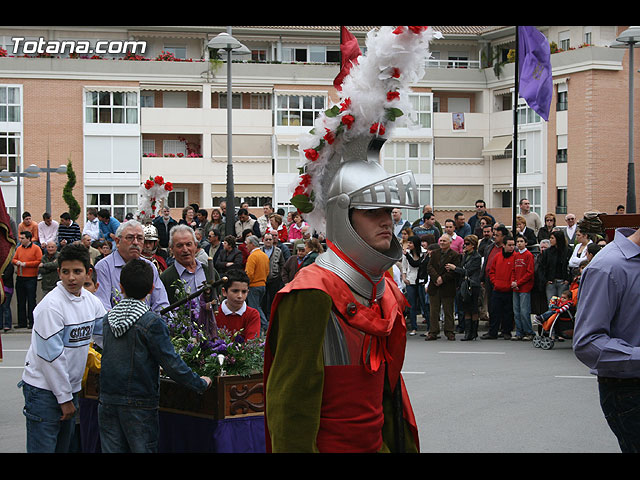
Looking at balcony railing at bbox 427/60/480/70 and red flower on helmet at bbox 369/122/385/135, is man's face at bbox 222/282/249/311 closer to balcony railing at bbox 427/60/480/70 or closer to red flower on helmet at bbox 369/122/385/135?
red flower on helmet at bbox 369/122/385/135

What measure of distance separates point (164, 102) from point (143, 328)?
148ft

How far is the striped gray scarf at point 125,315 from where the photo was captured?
5.13m

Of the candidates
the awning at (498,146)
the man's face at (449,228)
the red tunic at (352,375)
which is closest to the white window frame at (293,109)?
the awning at (498,146)

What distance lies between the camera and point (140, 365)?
16.8 feet

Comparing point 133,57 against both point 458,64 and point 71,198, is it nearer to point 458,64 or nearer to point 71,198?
point 71,198

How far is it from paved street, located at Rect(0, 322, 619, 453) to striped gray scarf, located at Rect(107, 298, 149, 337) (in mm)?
3185

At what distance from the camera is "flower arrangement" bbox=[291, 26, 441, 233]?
3.72 m

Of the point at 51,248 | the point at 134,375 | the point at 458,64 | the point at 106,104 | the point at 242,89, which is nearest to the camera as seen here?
the point at 134,375

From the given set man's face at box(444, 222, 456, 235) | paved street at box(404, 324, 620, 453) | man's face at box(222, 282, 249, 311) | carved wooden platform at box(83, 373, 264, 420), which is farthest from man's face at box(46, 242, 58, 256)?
carved wooden platform at box(83, 373, 264, 420)

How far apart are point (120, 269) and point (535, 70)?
11214 mm

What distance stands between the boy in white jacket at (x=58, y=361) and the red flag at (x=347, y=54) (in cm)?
267

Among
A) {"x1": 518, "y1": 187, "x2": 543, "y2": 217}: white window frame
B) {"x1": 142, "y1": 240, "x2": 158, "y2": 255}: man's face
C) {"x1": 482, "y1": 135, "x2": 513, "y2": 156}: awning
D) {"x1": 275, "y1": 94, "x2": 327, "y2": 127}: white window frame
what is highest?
{"x1": 275, "y1": 94, "x2": 327, "y2": 127}: white window frame

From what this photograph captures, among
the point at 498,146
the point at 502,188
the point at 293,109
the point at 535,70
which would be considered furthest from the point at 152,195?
the point at 502,188

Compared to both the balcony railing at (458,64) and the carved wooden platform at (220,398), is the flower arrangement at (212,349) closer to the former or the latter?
the carved wooden platform at (220,398)
